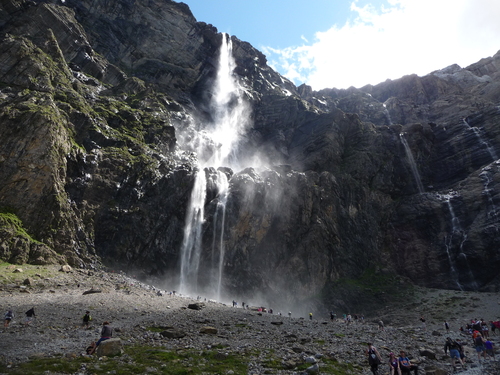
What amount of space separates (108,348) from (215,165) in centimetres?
7357

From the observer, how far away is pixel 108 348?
16.3m

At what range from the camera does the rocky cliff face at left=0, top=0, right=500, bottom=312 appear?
48656 mm

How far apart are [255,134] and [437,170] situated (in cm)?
5373

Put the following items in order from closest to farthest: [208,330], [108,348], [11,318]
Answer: [108,348], [11,318], [208,330]

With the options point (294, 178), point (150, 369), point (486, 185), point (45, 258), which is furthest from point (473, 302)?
point (45, 258)

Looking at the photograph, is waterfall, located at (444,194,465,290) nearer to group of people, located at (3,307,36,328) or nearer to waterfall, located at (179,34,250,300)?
waterfall, located at (179,34,250,300)

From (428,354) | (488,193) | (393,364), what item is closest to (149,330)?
(393,364)

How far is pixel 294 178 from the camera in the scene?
243 ft

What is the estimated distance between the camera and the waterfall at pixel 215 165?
57.7 m

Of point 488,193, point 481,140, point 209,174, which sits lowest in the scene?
point 488,193

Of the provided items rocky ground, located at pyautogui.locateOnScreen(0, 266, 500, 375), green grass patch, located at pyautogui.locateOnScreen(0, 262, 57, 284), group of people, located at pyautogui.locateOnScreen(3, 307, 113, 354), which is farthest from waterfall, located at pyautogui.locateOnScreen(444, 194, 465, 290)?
green grass patch, located at pyautogui.locateOnScreen(0, 262, 57, 284)

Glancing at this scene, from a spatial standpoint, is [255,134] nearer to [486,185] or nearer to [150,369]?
[486,185]

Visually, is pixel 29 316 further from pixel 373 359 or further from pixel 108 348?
pixel 373 359

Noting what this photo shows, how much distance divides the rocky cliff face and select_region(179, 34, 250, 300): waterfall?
1.22 meters
